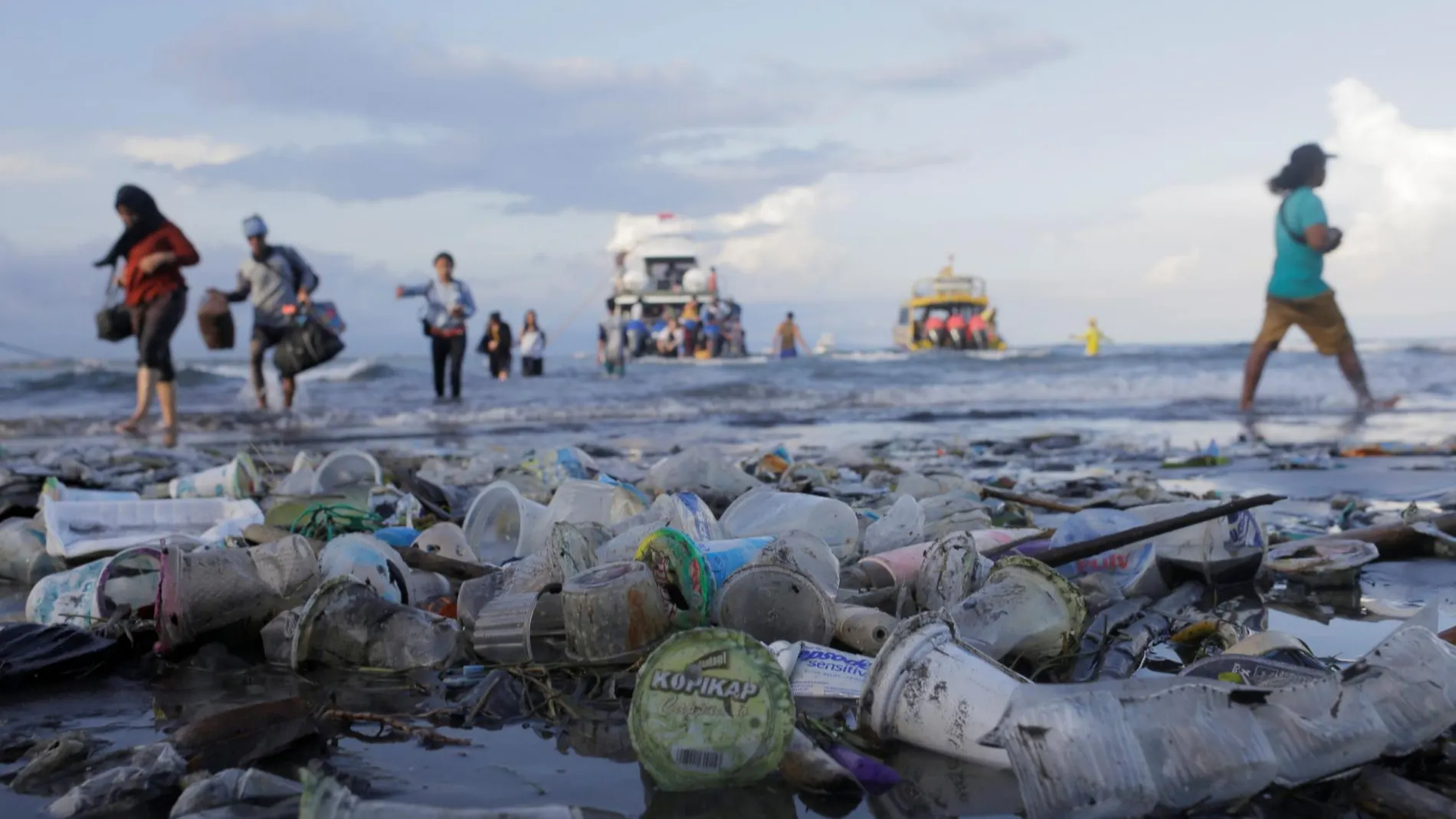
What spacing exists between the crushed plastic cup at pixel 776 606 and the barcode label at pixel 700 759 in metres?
0.55

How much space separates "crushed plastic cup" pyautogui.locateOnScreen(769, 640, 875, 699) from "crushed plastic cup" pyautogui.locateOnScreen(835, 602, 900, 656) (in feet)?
0.60

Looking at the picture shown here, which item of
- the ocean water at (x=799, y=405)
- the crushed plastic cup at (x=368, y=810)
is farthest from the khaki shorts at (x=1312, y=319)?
the crushed plastic cup at (x=368, y=810)

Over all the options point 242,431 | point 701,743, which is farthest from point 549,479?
point 242,431

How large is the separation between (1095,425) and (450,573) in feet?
24.4

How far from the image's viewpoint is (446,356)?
496 inches

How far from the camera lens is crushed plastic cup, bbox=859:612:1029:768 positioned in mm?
1636

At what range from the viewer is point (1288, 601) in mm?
2695

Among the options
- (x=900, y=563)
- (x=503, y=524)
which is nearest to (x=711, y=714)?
(x=900, y=563)

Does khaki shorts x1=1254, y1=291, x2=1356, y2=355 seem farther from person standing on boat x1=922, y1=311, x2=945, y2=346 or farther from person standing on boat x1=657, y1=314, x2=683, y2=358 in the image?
person standing on boat x1=922, y1=311, x2=945, y2=346

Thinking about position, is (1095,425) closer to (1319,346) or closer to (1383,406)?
(1319,346)

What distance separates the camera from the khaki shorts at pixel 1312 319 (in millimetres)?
8188

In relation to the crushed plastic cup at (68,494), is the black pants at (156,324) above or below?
above

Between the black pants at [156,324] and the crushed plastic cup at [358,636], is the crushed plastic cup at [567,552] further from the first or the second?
the black pants at [156,324]

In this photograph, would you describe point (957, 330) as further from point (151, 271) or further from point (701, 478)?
point (701, 478)
